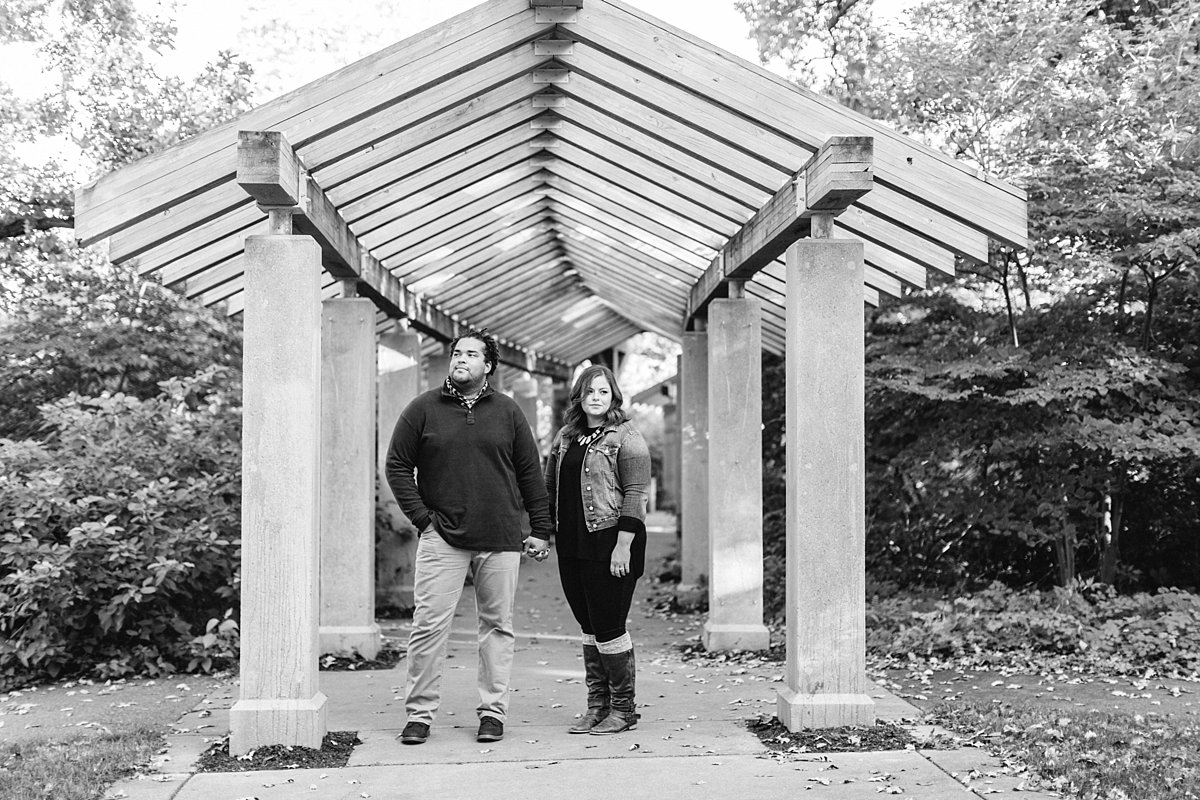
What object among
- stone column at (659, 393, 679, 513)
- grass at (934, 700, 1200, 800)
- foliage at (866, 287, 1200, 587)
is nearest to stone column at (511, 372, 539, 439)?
stone column at (659, 393, 679, 513)

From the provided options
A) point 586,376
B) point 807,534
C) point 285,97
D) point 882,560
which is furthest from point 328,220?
point 882,560

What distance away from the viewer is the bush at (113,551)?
782 centimetres

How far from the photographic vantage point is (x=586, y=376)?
5836 mm

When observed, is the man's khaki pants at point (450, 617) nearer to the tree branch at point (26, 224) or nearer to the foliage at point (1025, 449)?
the foliage at point (1025, 449)

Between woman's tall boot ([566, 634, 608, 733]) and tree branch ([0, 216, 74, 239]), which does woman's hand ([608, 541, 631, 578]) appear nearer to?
woman's tall boot ([566, 634, 608, 733])

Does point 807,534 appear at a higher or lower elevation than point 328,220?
lower

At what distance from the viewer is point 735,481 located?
872 cm

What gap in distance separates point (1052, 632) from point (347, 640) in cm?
499

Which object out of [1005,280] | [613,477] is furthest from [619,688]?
[1005,280]

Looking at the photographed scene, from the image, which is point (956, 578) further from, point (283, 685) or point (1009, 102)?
point (283, 685)

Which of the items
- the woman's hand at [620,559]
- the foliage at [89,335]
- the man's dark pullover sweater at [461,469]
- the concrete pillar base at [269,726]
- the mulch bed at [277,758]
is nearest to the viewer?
the mulch bed at [277,758]

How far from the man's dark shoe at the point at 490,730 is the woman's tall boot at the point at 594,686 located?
15.6 inches

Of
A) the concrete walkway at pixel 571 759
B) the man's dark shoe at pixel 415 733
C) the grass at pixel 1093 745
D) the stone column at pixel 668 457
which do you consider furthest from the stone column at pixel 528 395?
the man's dark shoe at pixel 415 733

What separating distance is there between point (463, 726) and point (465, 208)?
413 cm
